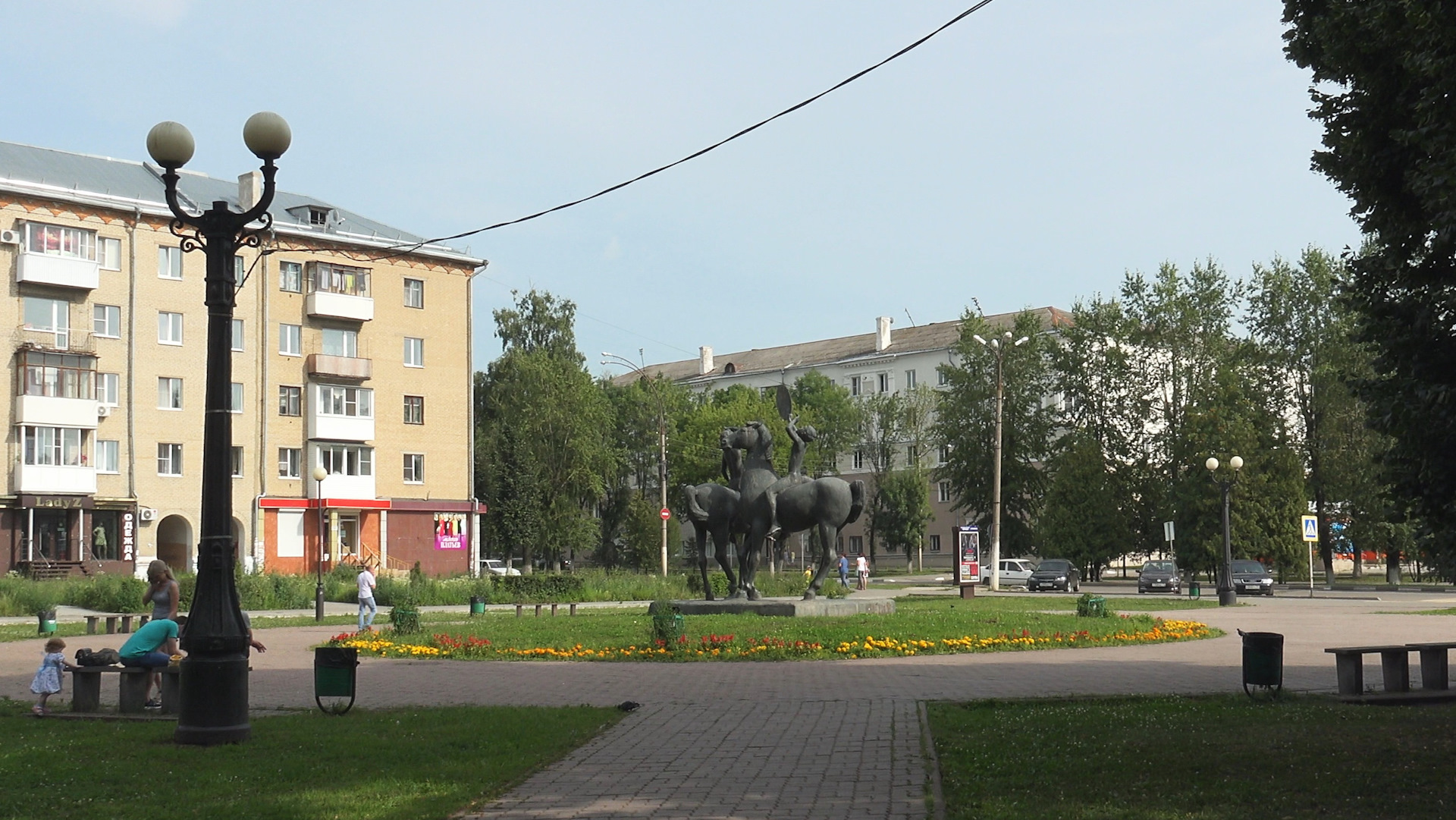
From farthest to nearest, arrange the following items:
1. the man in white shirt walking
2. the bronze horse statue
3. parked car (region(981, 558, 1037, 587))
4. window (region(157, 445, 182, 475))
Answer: parked car (region(981, 558, 1037, 587)) → window (region(157, 445, 182, 475)) → the man in white shirt walking → the bronze horse statue

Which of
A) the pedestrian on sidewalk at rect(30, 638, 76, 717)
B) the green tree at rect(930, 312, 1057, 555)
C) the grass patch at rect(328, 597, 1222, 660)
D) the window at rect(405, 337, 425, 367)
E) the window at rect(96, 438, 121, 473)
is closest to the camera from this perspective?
the pedestrian on sidewalk at rect(30, 638, 76, 717)

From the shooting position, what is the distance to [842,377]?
104 metres

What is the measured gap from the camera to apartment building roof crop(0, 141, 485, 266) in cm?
5406

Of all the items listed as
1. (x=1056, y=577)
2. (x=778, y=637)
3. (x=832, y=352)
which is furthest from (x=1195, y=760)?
(x=832, y=352)

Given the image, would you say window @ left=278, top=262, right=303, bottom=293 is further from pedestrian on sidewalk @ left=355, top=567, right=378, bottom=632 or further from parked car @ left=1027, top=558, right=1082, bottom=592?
pedestrian on sidewalk @ left=355, top=567, right=378, bottom=632

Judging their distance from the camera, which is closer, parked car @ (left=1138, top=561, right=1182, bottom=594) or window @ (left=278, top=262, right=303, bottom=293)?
parked car @ (left=1138, top=561, right=1182, bottom=594)

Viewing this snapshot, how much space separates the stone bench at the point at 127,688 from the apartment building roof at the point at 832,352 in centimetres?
7814

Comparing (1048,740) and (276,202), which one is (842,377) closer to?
(276,202)

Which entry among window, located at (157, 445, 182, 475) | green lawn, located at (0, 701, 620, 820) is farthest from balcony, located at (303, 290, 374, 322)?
green lawn, located at (0, 701, 620, 820)

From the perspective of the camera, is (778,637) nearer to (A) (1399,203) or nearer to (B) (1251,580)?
(A) (1399,203)

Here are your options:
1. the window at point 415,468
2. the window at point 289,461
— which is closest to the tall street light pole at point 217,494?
the window at point 289,461

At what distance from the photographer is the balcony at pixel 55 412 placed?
52125 mm

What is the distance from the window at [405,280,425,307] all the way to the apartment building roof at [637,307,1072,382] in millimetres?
28450

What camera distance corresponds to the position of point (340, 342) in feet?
204
